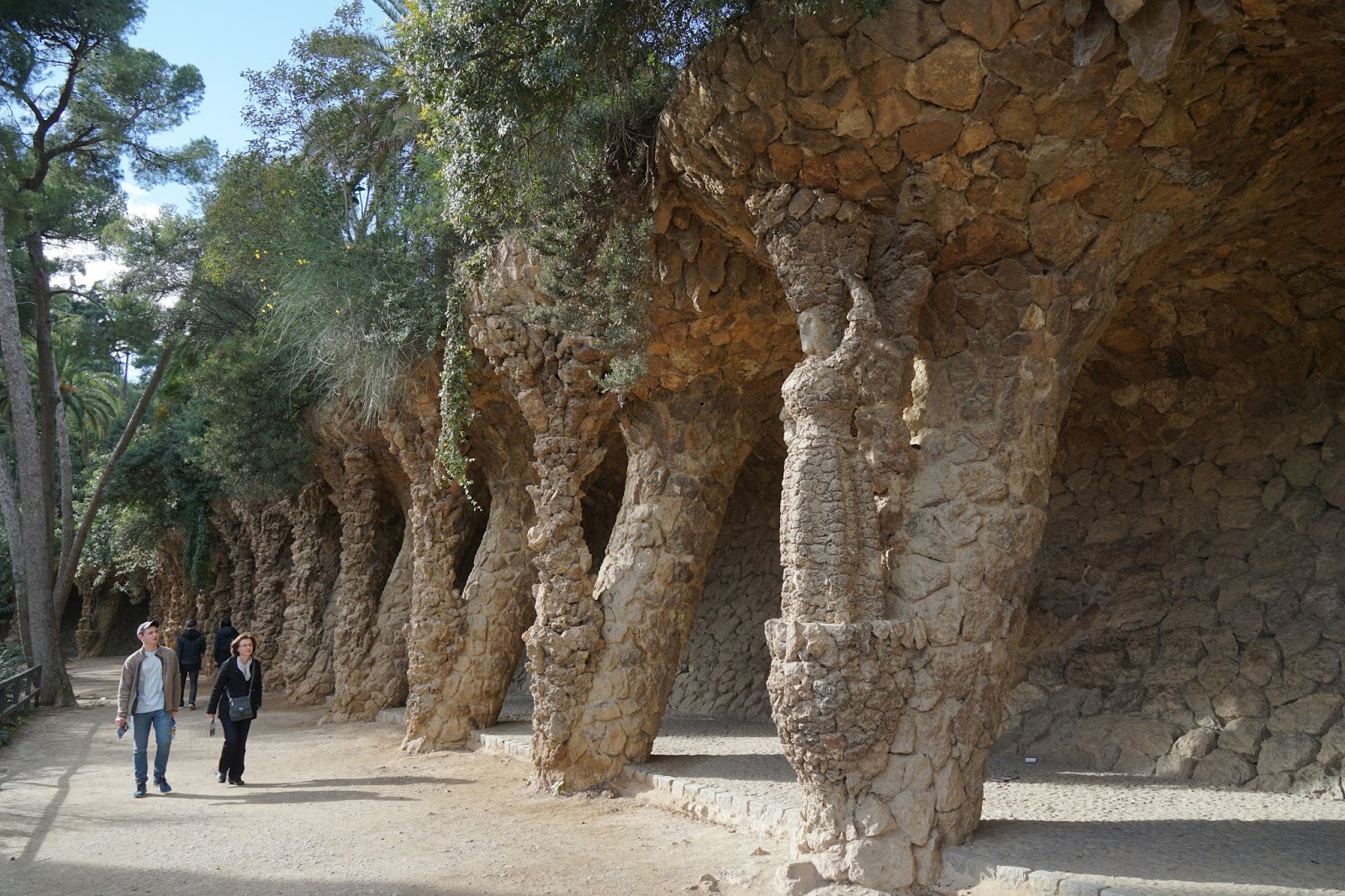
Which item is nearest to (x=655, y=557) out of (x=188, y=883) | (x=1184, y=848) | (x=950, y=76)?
(x=188, y=883)

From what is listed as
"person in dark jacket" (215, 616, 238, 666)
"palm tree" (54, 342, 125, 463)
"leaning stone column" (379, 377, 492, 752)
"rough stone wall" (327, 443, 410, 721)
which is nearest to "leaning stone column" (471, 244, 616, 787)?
"leaning stone column" (379, 377, 492, 752)

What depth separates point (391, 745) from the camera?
9.77m

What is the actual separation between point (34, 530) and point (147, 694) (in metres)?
8.15

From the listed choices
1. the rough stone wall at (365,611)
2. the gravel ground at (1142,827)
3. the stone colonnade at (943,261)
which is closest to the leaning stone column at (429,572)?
the rough stone wall at (365,611)

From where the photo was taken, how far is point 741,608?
10.4 meters

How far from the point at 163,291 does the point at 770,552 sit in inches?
384

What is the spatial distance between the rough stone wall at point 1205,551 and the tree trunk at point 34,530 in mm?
13150

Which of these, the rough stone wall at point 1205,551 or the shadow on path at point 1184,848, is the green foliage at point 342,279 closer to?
the rough stone wall at point 1205,551

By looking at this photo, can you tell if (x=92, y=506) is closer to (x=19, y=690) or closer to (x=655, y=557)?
(x=19, y=690)

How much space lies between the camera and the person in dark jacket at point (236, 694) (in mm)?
7652

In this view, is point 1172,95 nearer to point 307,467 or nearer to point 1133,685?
point 1133,685

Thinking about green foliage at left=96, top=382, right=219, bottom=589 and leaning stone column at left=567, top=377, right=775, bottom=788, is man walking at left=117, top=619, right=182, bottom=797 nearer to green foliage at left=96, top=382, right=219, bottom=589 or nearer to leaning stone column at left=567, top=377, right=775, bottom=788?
leaning stone column at left=567, top=377, right=775, bottom=788

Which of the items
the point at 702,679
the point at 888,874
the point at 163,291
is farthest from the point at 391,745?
the point at 163,291

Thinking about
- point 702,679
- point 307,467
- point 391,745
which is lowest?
→ point 391,745
